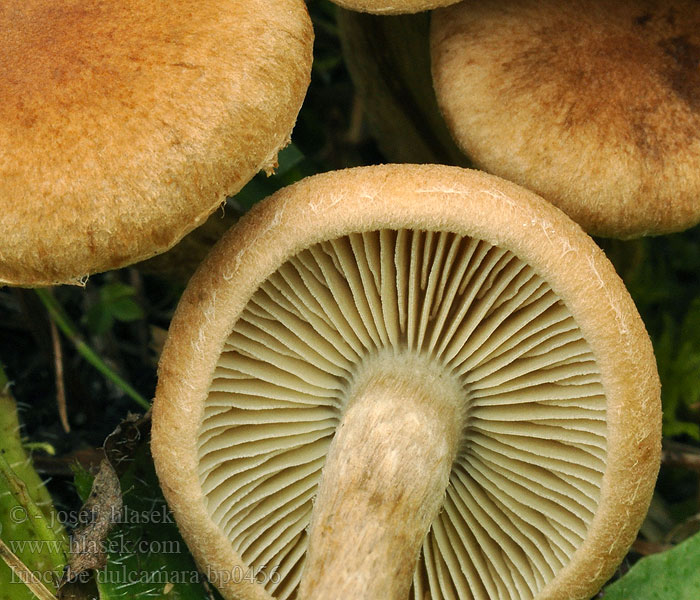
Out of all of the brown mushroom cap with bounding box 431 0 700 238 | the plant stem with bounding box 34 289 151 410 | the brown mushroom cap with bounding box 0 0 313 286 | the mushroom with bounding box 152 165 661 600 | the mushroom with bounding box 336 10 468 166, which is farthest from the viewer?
the mushroom with bounding box 336 10 468 166

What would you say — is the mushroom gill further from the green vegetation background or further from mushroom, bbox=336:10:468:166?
mushroom, bbox=336:10:468:166

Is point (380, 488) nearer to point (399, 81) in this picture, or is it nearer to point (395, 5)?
point (395, 5)

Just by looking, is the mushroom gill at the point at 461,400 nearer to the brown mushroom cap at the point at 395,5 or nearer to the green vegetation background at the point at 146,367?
the green vegetation background at the point at 146,367

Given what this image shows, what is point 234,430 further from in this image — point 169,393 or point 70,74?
point 70,74

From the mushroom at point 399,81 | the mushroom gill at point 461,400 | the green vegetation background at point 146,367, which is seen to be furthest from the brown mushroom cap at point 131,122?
the mushroom at point 399,81

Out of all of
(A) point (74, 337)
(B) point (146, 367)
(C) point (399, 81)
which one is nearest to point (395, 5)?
(C) point (399, 81)

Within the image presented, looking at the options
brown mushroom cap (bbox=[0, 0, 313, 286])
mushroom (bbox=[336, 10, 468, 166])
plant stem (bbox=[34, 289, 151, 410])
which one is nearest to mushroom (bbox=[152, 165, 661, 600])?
brown mushroom cap (bbox=[0, 0, 313, 286])
